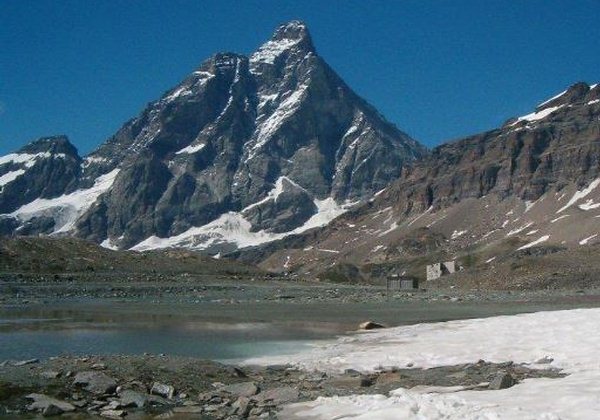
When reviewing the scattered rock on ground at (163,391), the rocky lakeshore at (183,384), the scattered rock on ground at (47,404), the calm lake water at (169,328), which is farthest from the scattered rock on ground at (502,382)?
the calm lake water at (169,328)

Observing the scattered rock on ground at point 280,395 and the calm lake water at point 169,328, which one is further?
the calm lake water at point 169,328

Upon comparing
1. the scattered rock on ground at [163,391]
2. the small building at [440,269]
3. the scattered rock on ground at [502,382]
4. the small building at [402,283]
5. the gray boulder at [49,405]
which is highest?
the small building at [440,269]

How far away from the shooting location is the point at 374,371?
2223 cm

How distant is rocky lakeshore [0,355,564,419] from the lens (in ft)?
55.5

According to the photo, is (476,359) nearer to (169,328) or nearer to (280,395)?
(280,395)

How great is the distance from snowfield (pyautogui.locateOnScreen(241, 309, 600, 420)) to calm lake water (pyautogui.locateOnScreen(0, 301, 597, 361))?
395 centimetres

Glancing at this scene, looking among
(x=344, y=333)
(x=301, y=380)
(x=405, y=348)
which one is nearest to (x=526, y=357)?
(x=405, y=348)

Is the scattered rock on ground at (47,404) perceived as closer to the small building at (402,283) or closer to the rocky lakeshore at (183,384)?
the rocky lakeshore at (183,384)

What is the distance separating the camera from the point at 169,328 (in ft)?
129

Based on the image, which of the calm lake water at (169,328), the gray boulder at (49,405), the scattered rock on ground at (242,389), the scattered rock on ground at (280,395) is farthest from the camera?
the calm lake water at (169,328)

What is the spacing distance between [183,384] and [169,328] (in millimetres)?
20412

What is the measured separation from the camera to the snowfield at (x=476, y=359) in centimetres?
1404

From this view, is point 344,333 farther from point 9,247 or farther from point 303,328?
point 9,247

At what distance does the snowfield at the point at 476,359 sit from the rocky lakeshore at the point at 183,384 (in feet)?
3.43
